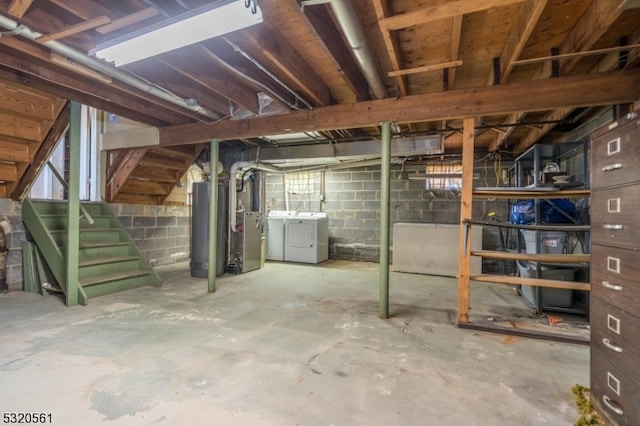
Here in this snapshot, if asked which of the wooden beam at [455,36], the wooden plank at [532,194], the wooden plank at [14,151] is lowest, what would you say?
the wooden plank at [532,194]

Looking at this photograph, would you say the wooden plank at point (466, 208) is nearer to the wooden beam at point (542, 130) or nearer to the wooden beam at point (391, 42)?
the wooden beam at point (391, 42)

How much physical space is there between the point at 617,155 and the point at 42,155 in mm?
4987

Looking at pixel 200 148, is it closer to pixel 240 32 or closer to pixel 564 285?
pixel 240 32

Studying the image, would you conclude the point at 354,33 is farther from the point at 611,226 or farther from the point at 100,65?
the point at 100,65

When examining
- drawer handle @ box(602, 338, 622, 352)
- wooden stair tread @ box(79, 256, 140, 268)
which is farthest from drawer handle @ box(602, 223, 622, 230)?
wooden stair tread @ box(79, 256, 140, 268)

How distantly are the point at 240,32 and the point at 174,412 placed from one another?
224 cm

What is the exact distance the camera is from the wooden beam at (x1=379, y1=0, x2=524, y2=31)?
5.85 ft

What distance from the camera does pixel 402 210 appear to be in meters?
6.27

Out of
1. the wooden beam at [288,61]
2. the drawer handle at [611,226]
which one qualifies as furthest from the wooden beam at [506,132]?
the drawer handle at [611,226]

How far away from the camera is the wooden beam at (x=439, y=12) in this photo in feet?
5.85

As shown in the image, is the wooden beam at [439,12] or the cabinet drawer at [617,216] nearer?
the cabinet drawer at [617,216]

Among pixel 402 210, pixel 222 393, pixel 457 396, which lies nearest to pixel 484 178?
pixel 402 210

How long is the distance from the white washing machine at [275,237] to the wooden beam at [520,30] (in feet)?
15.4

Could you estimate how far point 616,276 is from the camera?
1445mm
